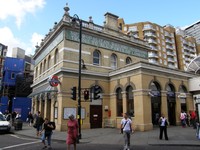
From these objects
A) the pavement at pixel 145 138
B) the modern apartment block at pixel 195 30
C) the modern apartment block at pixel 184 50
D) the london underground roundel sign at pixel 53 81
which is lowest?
the pavement at pixel 145 138

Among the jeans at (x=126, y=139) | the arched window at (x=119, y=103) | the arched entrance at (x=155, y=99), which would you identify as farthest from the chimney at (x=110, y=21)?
the jeans at (x=126, y=139)

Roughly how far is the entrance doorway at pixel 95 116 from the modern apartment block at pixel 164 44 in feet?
157

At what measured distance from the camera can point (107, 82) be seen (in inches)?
885

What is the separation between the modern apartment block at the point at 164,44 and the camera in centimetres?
6912

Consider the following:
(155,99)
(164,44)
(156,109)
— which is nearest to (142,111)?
(155,99)

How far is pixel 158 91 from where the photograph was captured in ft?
65.1

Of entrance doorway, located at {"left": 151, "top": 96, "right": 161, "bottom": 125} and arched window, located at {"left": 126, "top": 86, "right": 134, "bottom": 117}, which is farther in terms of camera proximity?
entrance doorway, located at {"left": 151, "top": 96, "right": 161, "bottom": 125}

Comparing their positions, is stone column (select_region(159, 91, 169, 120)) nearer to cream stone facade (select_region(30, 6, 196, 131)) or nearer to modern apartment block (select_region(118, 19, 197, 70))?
cream stone facade (select_region(30, 6, 196, 131))

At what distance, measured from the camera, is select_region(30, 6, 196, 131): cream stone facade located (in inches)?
731

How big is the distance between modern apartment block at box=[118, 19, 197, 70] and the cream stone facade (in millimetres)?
43850

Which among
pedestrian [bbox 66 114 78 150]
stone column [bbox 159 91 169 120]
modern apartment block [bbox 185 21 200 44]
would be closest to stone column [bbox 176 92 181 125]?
stone column [bbox 159 91 169 120]

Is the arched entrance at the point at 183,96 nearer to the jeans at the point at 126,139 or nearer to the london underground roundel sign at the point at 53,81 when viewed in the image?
the london underground roundel sign at the point at 53,81

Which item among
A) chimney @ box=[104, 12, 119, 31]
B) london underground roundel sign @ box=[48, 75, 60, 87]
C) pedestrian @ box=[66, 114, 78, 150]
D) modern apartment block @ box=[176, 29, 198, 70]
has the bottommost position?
pedestrian @ box=[66, 114, 78, 150]

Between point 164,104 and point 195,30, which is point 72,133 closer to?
point 164,104
